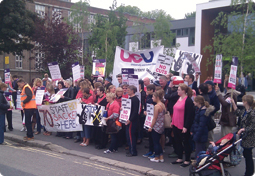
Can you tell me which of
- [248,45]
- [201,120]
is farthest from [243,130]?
[248,45]

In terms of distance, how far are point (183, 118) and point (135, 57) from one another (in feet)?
13.4

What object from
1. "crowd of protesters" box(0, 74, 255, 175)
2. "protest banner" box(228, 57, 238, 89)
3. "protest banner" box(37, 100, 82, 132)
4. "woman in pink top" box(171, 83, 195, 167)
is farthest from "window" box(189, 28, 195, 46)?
"woman in pink top" box(171, 83, 195, 167)

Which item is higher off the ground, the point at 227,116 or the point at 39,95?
the point at 39,95

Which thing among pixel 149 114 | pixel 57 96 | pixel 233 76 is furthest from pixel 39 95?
pixel 233 76

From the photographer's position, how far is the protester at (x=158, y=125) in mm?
6898

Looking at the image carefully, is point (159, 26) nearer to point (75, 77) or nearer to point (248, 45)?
point (248, 45)

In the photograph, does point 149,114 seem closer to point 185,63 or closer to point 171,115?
point 171,115

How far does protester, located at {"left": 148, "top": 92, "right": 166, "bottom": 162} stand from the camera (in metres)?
6.90

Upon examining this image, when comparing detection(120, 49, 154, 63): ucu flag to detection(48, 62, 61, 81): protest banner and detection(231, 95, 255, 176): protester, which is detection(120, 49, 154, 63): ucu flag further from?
detection(231, 95, 255, 176): protester

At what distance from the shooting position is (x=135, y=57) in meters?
10.1

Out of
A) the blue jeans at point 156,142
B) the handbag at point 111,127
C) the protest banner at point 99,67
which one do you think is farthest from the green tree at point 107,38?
the blue jeans at point 156,142

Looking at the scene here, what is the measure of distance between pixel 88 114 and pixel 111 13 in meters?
19.5

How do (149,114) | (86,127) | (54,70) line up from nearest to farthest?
1. (149,114)
2. (86,127)
3. (54,70)

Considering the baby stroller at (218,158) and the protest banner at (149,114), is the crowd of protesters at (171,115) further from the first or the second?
the baby stroller at (218,158)
